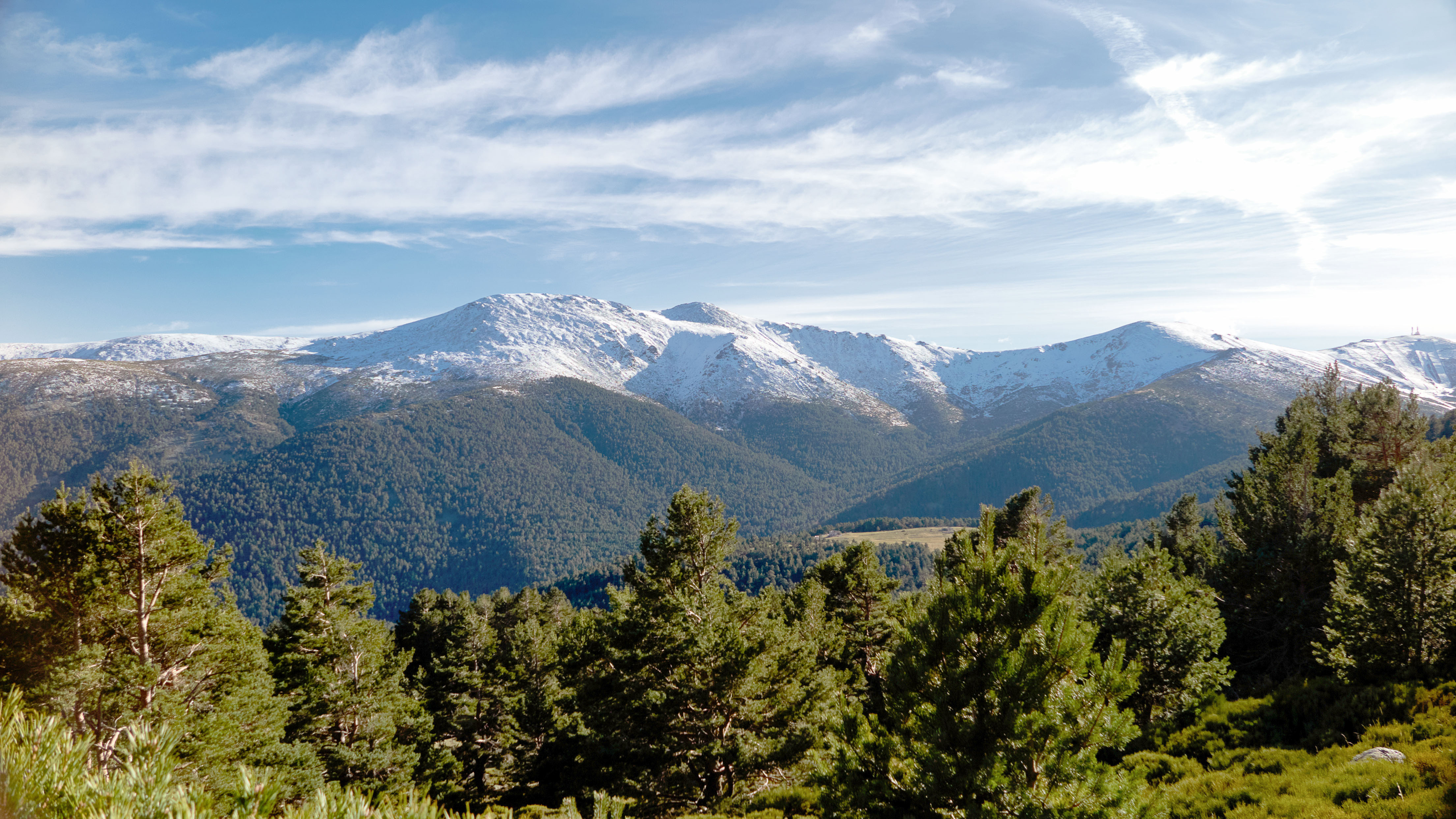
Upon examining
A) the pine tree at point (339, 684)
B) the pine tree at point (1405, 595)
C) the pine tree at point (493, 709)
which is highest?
the pine tree at point (1405, 595)

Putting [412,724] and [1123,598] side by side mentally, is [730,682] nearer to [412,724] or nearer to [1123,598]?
[1123,598]

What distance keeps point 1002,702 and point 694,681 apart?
15.8 meters

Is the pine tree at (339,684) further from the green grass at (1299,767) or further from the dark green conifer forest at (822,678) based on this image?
the green grass at (1299,767)

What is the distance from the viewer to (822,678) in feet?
86.9

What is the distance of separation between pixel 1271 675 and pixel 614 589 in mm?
30511

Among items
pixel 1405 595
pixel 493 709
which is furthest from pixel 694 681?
pixel 493 709

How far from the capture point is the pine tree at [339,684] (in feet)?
90.8

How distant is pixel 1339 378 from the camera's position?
42.7m

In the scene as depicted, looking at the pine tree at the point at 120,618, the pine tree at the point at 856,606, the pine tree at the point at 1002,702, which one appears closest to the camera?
Answer: the pine tree at the point at 1002,702

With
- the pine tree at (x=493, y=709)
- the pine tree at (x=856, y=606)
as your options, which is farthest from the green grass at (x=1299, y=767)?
the pine tree at (x=493, y=709)

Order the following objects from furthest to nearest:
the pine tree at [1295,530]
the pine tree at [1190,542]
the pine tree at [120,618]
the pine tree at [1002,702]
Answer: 1. the pine tree at [1190,542]
2. the pine tree at [1295,530]
3. the pine tree at [120,618]
4. the pine tree at [1002,702]

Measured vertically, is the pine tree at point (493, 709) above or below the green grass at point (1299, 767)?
below

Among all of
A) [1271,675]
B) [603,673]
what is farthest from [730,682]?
[1271,675]

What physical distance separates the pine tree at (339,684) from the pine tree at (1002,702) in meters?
26.2
